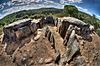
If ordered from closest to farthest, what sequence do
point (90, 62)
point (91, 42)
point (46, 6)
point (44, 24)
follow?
1. point (90, 62)
2. point (91, 42)
3. point (44, 24)
4. point (46, 6)

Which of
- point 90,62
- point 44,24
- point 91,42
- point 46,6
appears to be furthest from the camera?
point 46,6

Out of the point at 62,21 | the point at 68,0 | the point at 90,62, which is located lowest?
the point at 68,0

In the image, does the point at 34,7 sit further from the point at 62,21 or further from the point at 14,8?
the point at 62,21

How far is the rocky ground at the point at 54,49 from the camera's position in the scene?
5209cm

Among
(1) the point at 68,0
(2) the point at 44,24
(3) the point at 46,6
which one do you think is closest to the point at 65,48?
(2) the point at 44,24

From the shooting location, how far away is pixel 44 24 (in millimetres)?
60500

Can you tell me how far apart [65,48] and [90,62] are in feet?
16.9

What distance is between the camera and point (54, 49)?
55344 millimetres

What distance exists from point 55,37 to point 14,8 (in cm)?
9711

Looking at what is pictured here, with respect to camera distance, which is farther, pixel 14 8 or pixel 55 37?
pixel 14 8

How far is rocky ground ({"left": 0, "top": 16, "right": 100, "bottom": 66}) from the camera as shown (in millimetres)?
52094

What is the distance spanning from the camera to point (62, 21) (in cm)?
5688

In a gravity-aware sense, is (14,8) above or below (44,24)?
below

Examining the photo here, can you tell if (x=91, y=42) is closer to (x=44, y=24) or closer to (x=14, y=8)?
(x=44, y=24)
